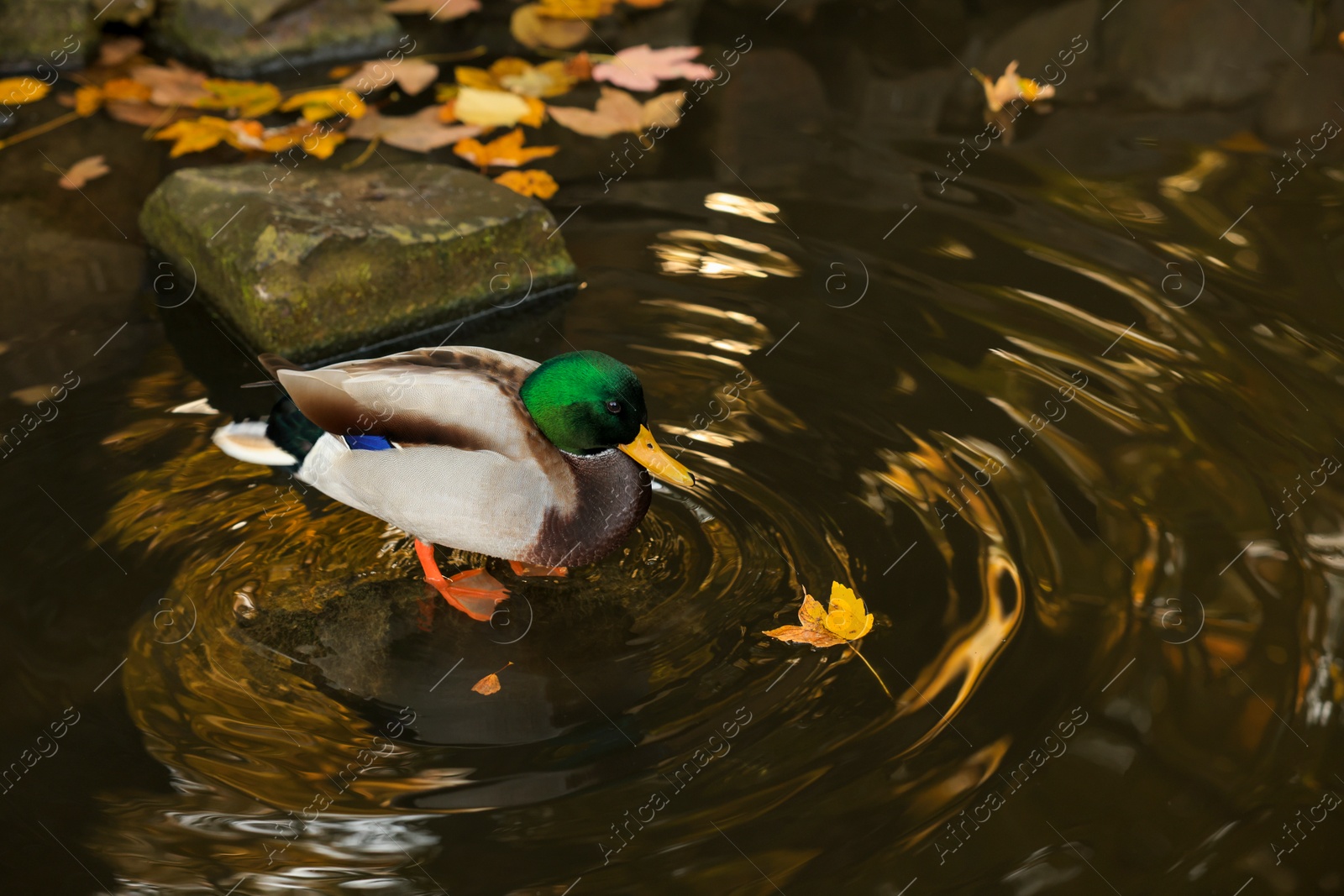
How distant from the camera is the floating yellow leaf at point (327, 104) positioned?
4.99 meters

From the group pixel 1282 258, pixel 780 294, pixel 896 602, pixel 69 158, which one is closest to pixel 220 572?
pixel 896 602

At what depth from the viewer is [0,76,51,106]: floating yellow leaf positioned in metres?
5.27

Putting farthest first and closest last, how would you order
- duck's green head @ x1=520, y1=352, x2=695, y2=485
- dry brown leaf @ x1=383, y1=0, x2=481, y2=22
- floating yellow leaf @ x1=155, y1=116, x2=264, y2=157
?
dry brown leaf @ x1=383, y1=0, x2=481, y2=22, floating yellow leaf @ x1=155, y1=116, x2=264, y2=157, duck's green head @ x1=520, y1=352, x2=695, y2=485

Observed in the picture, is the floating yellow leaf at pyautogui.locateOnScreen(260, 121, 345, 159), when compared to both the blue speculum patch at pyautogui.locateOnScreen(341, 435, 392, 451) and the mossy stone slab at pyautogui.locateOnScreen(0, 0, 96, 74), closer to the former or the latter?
the mossy stone slab at pyautogui.locateOnScreen(0, 0, 96, 74)

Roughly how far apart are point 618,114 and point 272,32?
68.7 inches

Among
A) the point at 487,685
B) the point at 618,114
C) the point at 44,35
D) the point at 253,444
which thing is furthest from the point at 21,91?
the point at 487,685

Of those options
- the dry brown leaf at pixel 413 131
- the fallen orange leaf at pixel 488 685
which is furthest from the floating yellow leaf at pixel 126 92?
the fallen orange leaf at pixel 488 685

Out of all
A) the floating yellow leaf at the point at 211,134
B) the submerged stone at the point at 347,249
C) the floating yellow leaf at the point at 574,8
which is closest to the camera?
the submerged stone at the point at 347,249

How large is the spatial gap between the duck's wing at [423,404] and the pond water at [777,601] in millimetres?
430

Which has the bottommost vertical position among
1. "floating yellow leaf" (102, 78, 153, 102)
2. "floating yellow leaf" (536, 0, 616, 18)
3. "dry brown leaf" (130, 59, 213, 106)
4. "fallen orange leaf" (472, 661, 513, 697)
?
"fallen orange leaf" (472, 661, 513, 697)

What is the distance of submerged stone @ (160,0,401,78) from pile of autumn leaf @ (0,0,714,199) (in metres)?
0.13

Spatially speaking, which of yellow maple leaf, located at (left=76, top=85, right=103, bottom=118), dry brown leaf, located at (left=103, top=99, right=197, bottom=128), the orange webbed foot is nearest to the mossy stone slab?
yellow maple leaf, located at (left=76, top=85, right=103, bottom=118)

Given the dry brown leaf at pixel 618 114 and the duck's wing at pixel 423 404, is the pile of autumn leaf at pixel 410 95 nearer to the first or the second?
the dry brown leaf at pixel 618 114

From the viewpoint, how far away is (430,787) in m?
2.48
